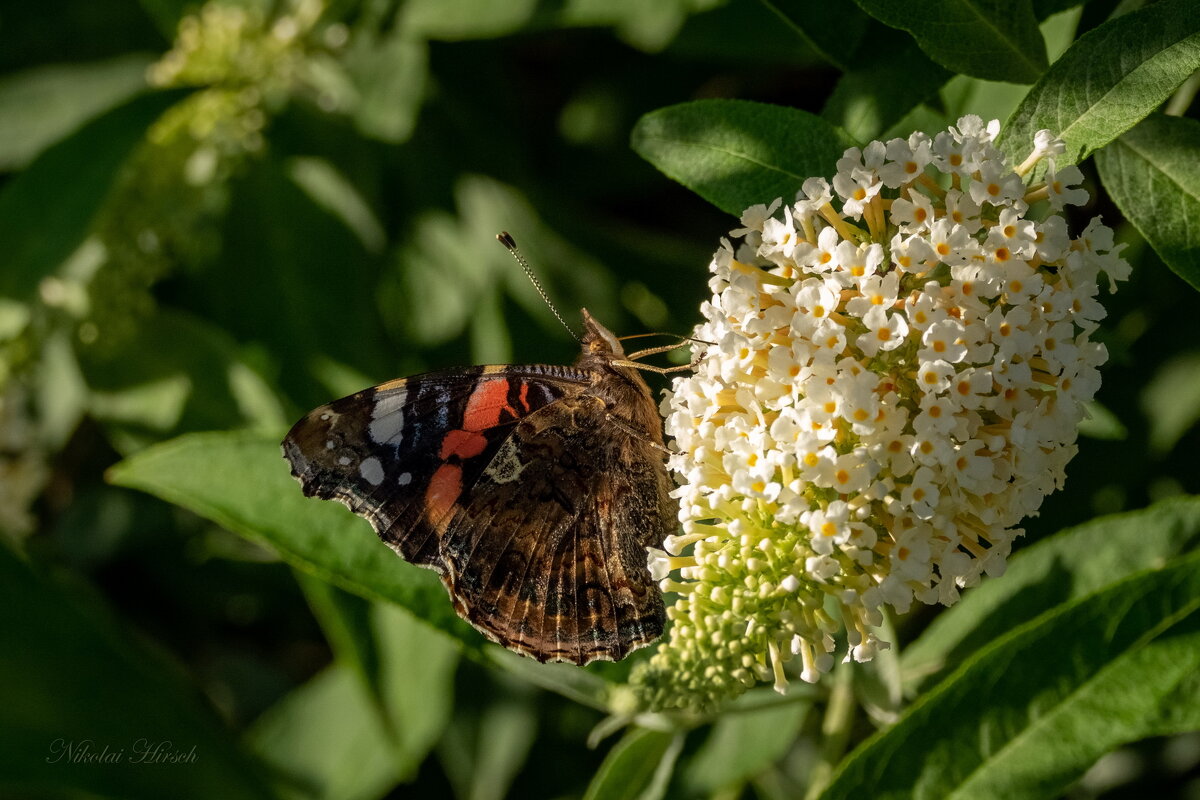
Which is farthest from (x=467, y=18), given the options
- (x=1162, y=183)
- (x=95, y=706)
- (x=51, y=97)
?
(x=95, y=706)

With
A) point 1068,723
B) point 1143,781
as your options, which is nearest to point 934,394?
point 1068,723

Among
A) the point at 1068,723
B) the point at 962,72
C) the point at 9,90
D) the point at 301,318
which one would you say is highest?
the point at 962,72

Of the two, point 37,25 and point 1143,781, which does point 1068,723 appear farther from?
point 37,25

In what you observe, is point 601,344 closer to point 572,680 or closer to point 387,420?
point 387,420

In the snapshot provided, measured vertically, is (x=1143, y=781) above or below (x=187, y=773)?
above

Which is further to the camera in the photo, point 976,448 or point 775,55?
point 775,55
